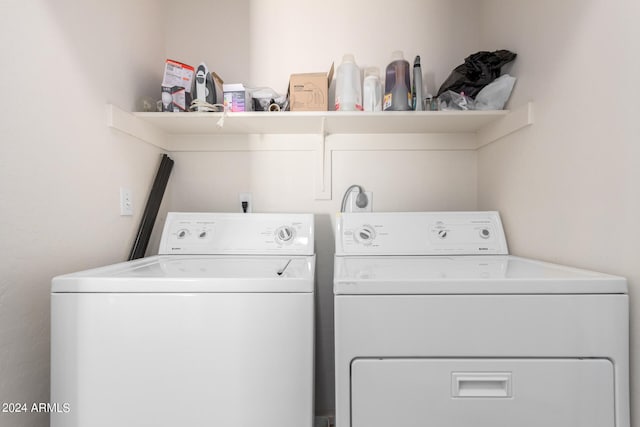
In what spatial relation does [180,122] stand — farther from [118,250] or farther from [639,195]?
[639,195]

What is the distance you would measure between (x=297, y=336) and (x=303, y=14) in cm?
168

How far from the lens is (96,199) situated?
1.20 metres

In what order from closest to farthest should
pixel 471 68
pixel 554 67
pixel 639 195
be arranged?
pixel 639 195
pixel 554 67
pixel 471 68

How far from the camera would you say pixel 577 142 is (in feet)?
3.36

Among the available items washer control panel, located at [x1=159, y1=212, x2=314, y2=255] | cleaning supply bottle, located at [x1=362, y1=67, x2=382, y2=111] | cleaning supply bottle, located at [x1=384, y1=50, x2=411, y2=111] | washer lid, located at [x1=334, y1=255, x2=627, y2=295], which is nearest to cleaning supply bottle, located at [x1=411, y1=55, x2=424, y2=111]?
cleaning supply bottle, located at [x1=384, y1=50, x2=411, y2=111]

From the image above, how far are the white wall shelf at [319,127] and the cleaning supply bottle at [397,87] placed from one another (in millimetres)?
58

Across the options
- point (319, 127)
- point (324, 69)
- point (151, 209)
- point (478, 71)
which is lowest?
point (151, 209)

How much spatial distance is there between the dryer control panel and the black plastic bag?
1.96 ft

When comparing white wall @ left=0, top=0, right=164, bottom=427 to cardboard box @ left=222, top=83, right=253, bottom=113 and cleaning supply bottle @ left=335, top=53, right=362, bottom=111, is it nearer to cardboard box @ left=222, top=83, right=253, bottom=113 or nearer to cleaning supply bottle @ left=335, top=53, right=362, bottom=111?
cardboard box @ left=222, top=83, right=253, bottom=113

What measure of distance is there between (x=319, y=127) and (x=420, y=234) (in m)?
0.73

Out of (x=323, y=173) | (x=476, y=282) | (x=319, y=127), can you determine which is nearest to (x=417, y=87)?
(x=319, y=127)

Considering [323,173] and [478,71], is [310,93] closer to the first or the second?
[323,173]

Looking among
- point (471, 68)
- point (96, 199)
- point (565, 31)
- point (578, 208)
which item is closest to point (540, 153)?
point (578, 208)

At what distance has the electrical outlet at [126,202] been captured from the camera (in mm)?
1341
